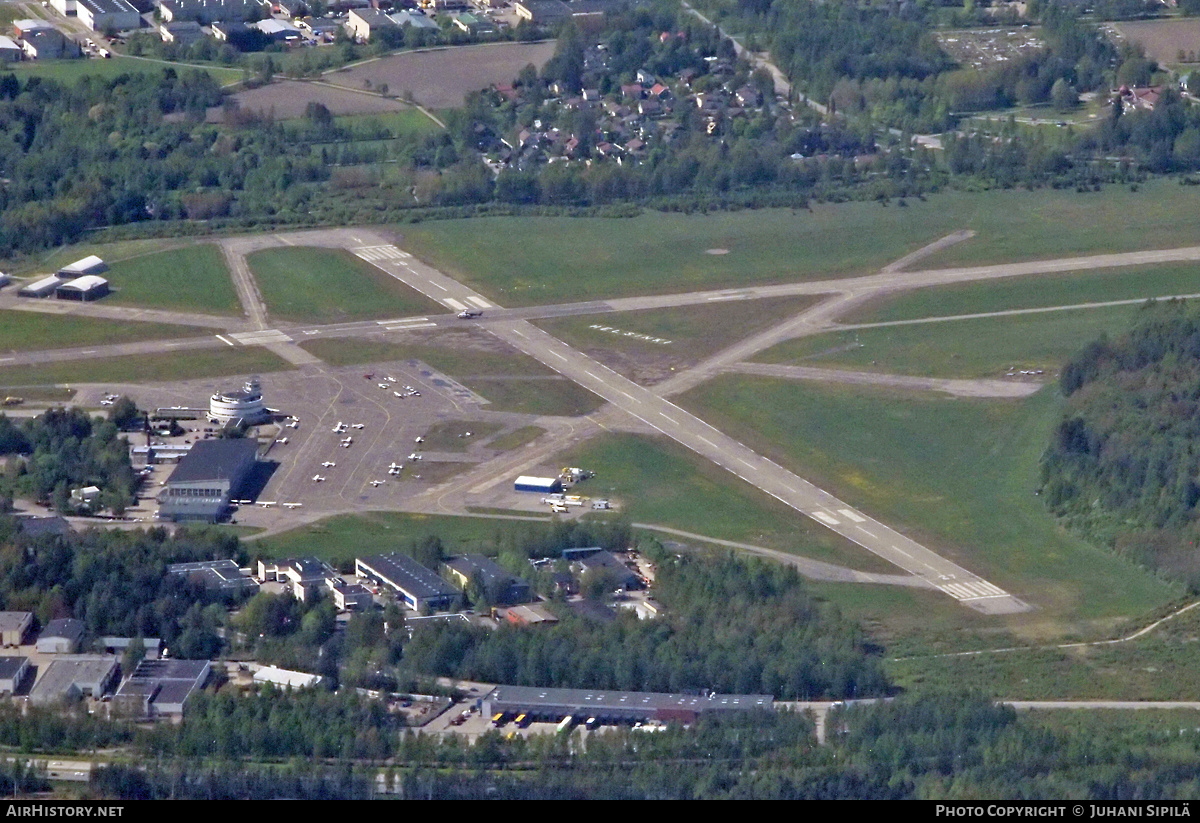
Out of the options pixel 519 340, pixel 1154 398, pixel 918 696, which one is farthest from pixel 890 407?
pixel 918 696

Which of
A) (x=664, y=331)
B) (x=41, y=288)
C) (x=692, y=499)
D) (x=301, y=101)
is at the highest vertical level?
(x=301, y=101)

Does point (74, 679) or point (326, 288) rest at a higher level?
point (326, 288)

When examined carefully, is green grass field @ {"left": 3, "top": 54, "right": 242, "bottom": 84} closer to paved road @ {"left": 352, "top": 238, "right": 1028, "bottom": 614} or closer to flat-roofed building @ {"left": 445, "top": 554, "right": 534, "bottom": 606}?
paved road @ {"left": 352, "top": 238, "right": 1028, "bottom": 614}

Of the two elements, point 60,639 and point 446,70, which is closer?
point 60,639

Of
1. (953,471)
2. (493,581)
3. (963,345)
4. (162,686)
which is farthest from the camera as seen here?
(963,345)

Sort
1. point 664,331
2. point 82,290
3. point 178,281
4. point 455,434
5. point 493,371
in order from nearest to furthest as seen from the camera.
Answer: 1. point 455,434
2. point 493,371
3. point 664,331
4. point 82,290
5. point 178,281

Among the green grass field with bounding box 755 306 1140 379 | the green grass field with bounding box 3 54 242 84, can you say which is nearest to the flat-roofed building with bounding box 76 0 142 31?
the green grass field with bounding box 3 54 242 84

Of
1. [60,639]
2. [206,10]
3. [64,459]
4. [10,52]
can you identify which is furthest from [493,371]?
[206,10]

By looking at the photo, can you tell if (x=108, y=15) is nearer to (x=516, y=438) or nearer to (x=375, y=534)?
(x=516, y=438)
